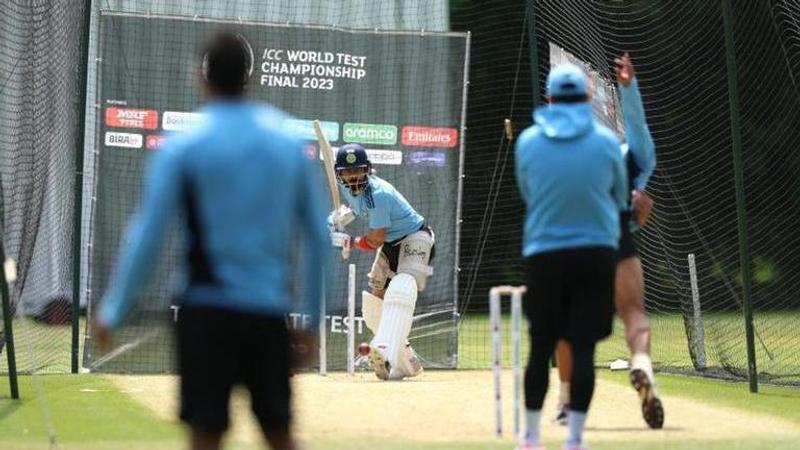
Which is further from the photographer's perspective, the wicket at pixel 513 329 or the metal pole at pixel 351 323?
the metal pole at pixel 351 323

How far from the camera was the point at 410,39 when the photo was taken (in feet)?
52.5

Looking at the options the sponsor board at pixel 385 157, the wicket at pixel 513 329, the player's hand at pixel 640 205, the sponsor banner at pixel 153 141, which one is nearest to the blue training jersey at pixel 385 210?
the sponsor board at pixel 385 157

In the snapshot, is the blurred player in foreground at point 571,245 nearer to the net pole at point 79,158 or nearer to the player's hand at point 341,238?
the player's hand at point 341,238

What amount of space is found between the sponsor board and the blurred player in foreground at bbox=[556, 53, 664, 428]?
562 cm

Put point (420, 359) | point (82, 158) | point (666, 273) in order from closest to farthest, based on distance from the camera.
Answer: point (82, 158) < point (420, 359) < point (666, 273)

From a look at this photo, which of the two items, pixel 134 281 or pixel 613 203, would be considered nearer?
pixel 134 281

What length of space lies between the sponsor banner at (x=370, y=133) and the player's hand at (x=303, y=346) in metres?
9.72

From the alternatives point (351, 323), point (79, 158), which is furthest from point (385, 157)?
point (79, 158)

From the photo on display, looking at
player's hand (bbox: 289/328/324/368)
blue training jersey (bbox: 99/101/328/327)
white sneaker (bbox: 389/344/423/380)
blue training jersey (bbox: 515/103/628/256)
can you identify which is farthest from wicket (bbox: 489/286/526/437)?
white sneaker (bbox: 389/344/423/380)

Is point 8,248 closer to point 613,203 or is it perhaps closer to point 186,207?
point 613,203

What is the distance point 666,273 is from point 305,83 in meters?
4.48

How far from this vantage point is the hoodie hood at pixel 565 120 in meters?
8.45

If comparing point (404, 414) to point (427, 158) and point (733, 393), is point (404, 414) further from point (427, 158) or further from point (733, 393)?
point (427, 158)

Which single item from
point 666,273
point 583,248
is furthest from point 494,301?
point 666,273
